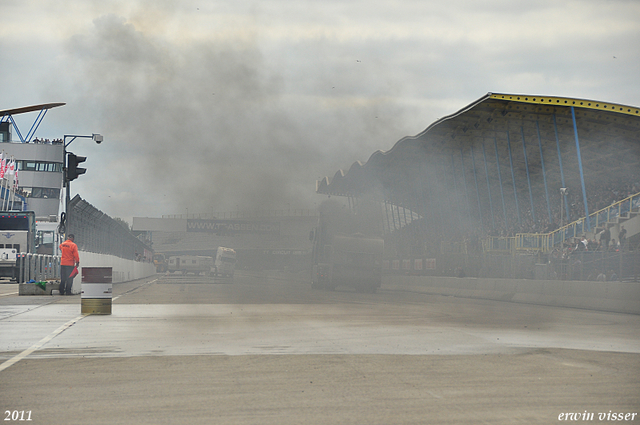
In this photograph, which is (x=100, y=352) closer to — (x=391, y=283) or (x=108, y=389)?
(x=108, y=389)

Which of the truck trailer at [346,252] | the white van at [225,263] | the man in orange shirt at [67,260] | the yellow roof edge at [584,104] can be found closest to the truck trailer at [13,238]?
the man in orange shirt at [67,260]

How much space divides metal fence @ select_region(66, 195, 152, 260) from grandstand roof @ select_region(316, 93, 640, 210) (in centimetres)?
1997

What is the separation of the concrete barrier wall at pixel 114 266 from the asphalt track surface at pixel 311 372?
12.8m

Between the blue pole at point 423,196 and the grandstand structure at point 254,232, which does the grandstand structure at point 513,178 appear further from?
the grandstand structure at point 254,232

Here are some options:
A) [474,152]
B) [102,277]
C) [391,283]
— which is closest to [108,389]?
[102,277]

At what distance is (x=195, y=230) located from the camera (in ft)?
379

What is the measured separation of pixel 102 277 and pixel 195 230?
335 ft

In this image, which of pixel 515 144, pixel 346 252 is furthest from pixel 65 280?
pixel 515 144

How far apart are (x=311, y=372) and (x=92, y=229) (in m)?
25.7

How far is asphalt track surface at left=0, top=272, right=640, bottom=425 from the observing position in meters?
5.60

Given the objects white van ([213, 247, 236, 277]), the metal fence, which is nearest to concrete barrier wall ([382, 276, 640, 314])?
the metal fence

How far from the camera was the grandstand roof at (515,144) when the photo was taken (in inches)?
1477

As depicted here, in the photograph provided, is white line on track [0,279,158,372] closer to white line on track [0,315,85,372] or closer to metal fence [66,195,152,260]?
white line on track [0,315,85,372]

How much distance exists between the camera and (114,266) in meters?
37.1
